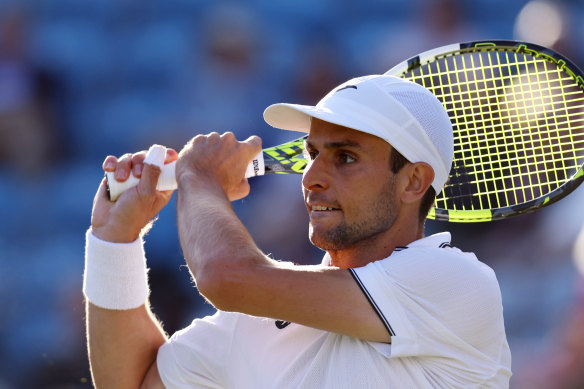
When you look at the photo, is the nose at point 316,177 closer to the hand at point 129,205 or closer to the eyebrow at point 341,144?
the eyebrow at point 341,144

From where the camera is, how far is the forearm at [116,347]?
2.13 metres

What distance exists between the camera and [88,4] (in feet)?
16.5

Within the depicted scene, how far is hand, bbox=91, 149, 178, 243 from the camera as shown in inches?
86.0

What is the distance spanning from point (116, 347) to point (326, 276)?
668 millimetres

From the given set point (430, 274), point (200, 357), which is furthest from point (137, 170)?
point (430, 274)

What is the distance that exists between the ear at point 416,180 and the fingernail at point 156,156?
0.65m

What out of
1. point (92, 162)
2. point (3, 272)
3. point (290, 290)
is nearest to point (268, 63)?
point (92, 162)

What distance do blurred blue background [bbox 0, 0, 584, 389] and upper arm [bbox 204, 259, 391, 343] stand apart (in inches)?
99.0

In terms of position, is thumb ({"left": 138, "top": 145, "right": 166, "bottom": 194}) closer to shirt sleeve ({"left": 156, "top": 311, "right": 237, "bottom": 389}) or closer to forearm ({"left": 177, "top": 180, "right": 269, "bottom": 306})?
forearm ({"left": 177, "top": 180, "right": 269, "bottom": 306})

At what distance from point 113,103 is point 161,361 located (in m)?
2.92

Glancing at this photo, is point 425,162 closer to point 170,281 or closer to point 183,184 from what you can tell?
point 183,184

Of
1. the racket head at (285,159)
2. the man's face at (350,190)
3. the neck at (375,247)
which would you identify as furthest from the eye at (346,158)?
the racket head at (285,159)

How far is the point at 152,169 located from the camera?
2195 mm

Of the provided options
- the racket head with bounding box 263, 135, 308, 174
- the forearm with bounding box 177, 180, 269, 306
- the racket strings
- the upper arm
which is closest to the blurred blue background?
the racket strings
